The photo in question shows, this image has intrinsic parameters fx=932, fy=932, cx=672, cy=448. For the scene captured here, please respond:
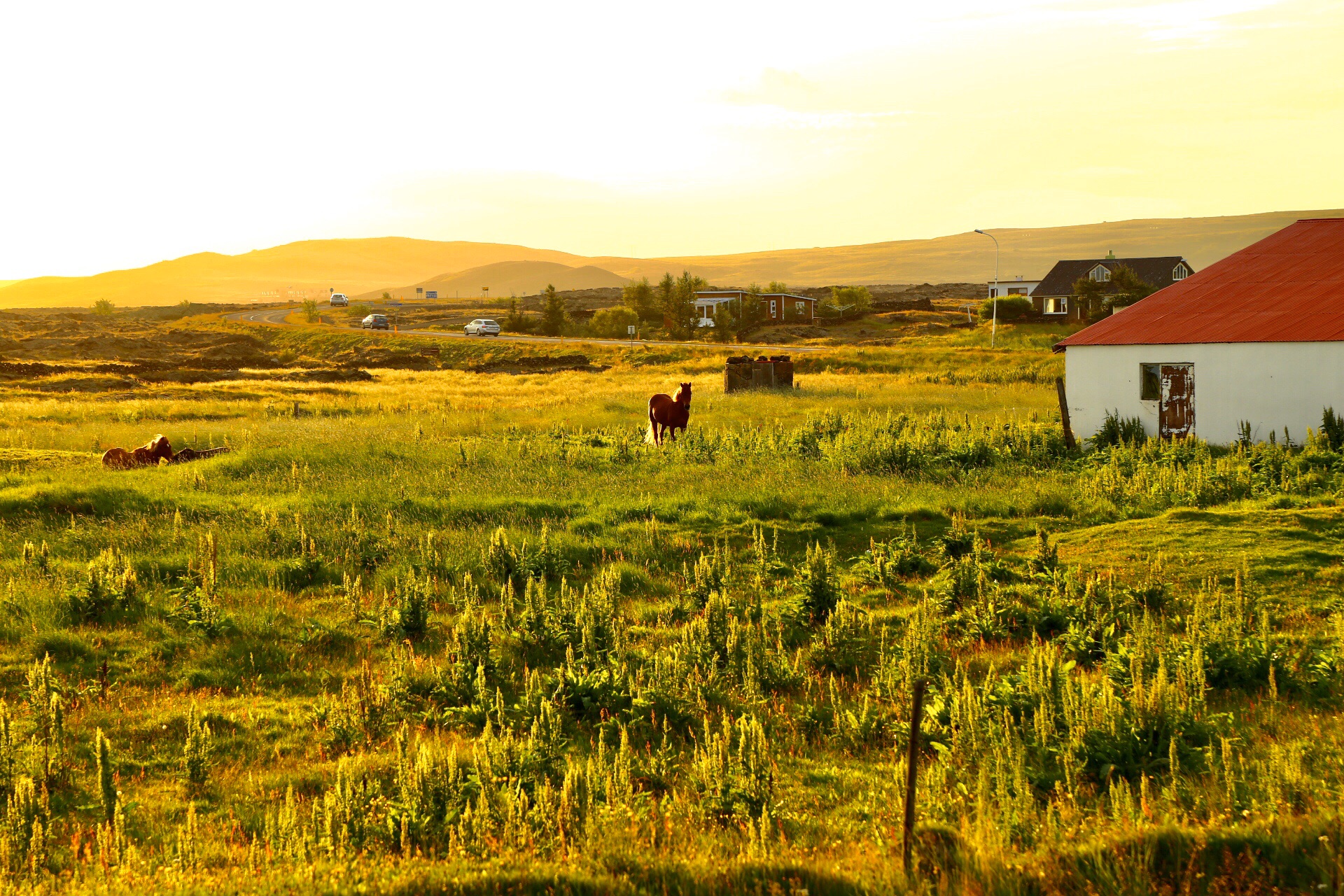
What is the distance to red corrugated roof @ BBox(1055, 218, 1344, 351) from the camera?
23312 millimetres

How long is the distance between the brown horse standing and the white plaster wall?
1110 cm

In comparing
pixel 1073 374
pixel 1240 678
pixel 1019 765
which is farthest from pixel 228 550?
pixel 1073 374

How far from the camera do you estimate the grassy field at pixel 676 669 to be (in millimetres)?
5973

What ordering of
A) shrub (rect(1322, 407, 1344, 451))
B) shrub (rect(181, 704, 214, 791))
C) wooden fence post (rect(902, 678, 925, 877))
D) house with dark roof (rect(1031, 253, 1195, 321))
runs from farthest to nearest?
1. house with dark roof (rect(1031, 253, 1195, 321))
2. shrub (rect(1322, 407, 1344, 451))
3. shrub (rect(181, 704, 214, 791))
4. wooden fence post (rect(902, 678, 925, 877))

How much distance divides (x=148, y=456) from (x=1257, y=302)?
29393 millimetres

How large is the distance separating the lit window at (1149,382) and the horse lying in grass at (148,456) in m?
24.8

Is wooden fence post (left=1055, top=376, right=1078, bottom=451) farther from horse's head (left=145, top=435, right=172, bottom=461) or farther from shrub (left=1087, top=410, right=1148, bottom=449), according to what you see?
horse's head (left=145, top=435, right=172, bottom=461)

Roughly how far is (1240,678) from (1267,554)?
204 inches

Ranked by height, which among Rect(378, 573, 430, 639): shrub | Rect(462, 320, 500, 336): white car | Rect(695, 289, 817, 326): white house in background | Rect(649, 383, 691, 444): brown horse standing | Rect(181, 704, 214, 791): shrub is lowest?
Rect(181, 704, 214, 791): shrub

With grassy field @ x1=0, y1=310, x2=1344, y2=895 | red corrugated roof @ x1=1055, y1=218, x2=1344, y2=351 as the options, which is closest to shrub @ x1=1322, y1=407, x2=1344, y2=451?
grassy field @ x1=0, y1=310, x2=1344, y2=895

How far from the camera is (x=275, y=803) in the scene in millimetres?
7645

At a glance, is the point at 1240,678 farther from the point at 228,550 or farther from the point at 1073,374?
the point at 1073,374

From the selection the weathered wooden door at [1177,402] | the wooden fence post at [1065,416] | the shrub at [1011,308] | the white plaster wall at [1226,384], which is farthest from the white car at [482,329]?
the weathered wooden door at [1177,402]

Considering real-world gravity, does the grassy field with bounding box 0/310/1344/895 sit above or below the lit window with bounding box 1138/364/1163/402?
below
